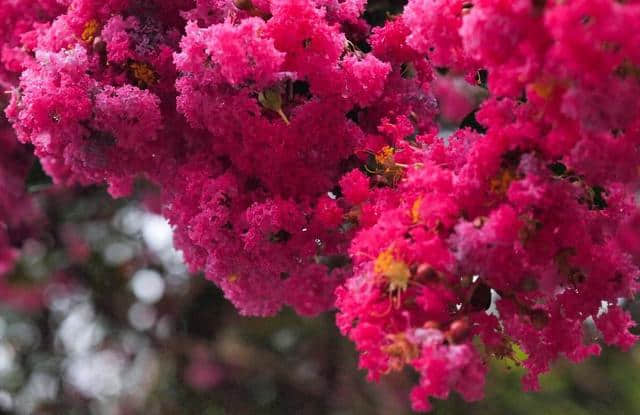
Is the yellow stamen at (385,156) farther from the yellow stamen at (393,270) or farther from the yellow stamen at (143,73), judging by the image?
the yellow stamen at (143,73)

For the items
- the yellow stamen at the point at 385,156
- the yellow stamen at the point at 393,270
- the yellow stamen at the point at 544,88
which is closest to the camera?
the yellow stamen at the point at 544,88

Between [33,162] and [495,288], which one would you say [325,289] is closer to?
[495,288]

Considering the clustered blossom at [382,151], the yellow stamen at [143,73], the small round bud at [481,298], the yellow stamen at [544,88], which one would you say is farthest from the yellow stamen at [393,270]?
the yellow stamen at [143,73]

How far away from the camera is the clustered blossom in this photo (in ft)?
2.71

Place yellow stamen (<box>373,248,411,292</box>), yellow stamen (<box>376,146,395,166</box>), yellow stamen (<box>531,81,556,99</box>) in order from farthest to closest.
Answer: yellow stamen (<box>376,146,395,166</box>) → yellow stamen (<box>373,248,411,292</box>) → yellow stamen (<box>531,81,556,99</box>)

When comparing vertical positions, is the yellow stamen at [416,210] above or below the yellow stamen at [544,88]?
below

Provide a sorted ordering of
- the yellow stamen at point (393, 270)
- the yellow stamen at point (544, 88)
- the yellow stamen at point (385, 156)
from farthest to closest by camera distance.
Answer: the yellow stamen at point (385, 156), the yellow stamen at point (393, 270), the yellow stamen at point (544, 88)

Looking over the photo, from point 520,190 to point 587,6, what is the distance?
223mm

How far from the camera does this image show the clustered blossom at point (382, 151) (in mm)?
827

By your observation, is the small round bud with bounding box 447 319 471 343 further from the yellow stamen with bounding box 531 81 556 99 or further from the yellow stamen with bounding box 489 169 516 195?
the yellow stamen with bounding box 531 81 556 99

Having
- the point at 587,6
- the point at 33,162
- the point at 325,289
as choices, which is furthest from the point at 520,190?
the point at 33,162

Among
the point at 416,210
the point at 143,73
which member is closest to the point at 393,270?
the point at 416,210

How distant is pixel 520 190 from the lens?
86 centimetres

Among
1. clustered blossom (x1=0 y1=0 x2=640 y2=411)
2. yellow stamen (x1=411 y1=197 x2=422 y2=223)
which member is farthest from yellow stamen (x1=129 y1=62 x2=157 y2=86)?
yellow stamen (x1=411 y1=197 x2=422 y2=223)
